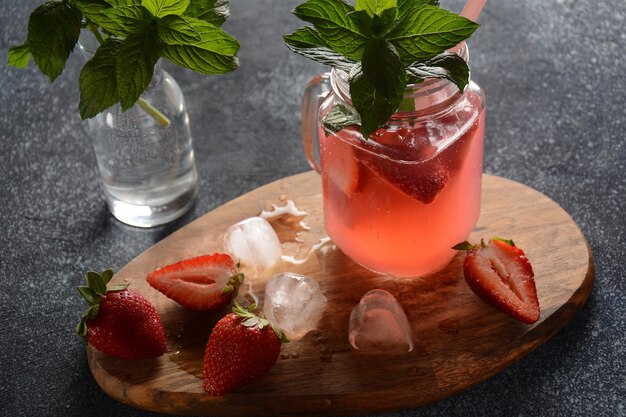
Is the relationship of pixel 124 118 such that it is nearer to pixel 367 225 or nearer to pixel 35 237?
pixel 35 237

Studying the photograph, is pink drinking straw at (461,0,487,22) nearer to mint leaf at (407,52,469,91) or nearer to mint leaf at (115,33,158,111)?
mint leaf at (407,52,469,91)

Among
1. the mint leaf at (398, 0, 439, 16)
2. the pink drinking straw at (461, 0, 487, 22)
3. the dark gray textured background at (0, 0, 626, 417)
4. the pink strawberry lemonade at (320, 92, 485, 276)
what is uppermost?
the mint leaf at (398, 0, 439, 16)

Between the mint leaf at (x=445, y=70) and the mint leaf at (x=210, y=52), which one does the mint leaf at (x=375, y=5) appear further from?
the mint leaf at (x=210, y=52)

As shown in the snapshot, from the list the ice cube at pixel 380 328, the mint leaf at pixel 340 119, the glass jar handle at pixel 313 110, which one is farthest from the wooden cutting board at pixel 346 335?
the mint leaf at pixel 340 119

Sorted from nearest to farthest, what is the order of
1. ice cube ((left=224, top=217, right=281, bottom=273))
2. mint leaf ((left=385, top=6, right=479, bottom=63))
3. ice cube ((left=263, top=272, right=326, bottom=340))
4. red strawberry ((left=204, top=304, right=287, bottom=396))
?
1. mint leaf ((left=385, top=6, right=479, bottom=63))
2. red strawberry ((left=204, top=304, right=287, bottom=396))
3. ice cube ((left=263, top=272, right=326, bottom=340))
4. ice cube ((left=224, top=217, right=281, bottom=273))

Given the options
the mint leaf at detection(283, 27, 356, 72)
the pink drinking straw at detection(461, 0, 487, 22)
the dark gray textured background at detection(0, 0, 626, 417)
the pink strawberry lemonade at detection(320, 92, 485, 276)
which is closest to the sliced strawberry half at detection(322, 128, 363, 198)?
the pink strawberry lemonade at detection(320, 92, 485, 276)

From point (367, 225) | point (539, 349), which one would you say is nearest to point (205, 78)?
point (367, 225)
